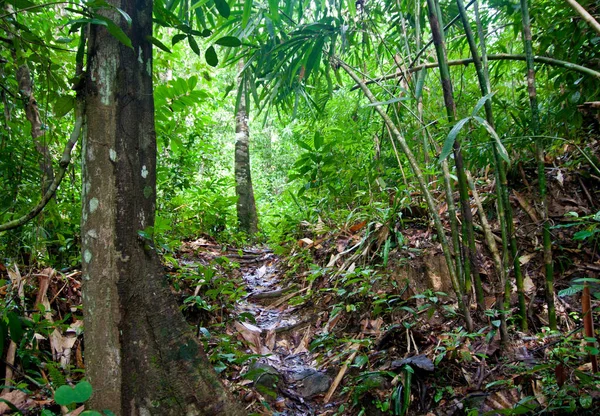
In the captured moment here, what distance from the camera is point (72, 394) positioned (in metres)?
1.19

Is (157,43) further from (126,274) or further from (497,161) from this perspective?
(497,161)

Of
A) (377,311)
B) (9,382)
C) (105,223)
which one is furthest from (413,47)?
(9,382)

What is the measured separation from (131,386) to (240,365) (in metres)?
1.14

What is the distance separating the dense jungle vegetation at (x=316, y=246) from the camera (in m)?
1.55

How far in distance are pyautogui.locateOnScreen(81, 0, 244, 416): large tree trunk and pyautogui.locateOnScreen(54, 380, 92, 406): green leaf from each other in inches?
10.7

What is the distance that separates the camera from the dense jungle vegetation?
155 cm

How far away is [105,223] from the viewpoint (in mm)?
1528

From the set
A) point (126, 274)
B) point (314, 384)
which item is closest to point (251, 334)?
point (314, 384)

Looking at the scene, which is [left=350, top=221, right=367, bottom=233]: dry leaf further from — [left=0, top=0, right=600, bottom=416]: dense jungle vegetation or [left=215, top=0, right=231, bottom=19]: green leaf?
[left=215, top=0, right=231, bottom=19]: green leaf

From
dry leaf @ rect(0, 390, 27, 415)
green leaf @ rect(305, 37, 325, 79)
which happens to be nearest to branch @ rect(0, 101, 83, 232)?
dry leaf @ rect(0, 390, 27, 415)

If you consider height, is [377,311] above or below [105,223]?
below

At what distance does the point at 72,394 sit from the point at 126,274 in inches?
18.8

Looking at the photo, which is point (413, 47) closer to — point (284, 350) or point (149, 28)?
point (149, 28)

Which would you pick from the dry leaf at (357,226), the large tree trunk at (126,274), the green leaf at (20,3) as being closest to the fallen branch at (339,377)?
the large tree trunk at (126,274)
